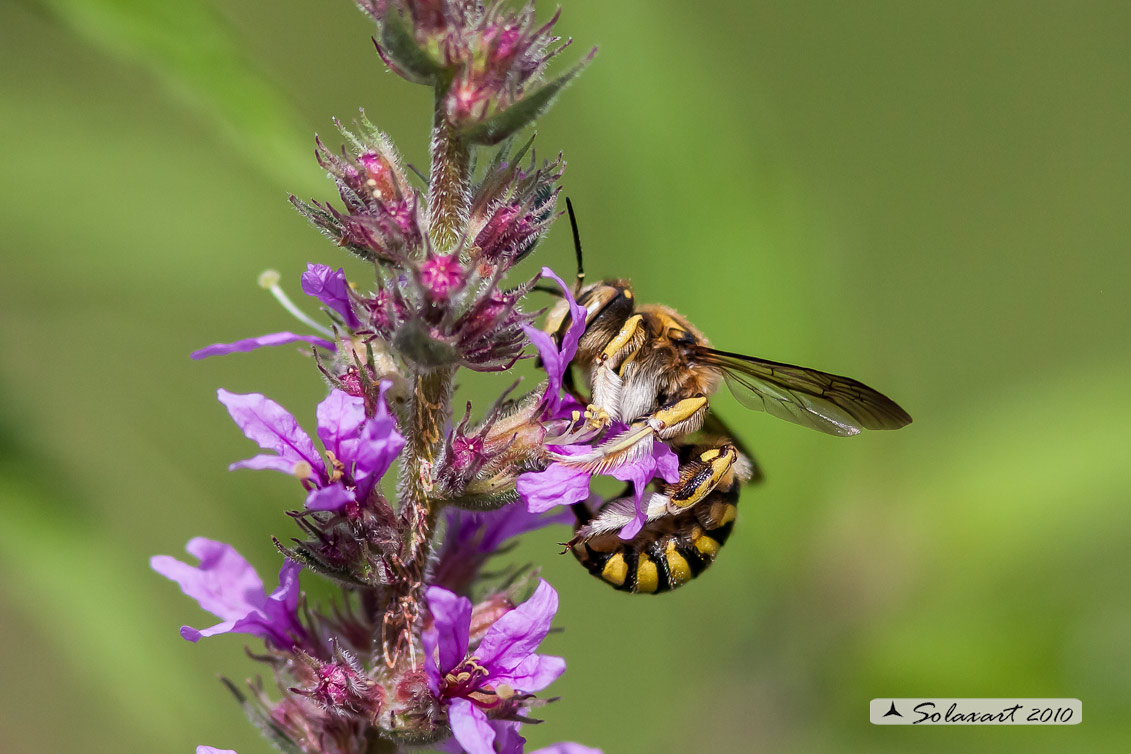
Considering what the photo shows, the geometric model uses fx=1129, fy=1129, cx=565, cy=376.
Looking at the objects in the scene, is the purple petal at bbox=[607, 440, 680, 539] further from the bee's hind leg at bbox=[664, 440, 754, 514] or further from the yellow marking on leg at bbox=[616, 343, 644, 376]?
the yellow marking on leg at bbox=[616, 343, 644, 376]

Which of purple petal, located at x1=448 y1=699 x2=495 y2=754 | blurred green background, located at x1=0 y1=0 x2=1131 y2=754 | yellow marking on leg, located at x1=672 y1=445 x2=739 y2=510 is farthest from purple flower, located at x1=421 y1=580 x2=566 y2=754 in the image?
blurred green background, located at x1=0 y1=0 x2=1131 y2=754

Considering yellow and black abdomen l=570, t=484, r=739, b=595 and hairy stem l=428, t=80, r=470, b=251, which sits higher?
hairy stem l=428, t=80, r=470, b=251

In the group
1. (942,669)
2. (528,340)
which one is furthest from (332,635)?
(942,669)

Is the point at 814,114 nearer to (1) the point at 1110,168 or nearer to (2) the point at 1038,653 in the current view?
(1) the point at 1110,168

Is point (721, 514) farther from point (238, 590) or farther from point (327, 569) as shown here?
point (238, 590)

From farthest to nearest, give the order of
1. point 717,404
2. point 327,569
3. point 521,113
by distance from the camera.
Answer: point 717,404
point 327,569
point 521,113

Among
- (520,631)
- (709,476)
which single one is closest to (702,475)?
(709,476)
